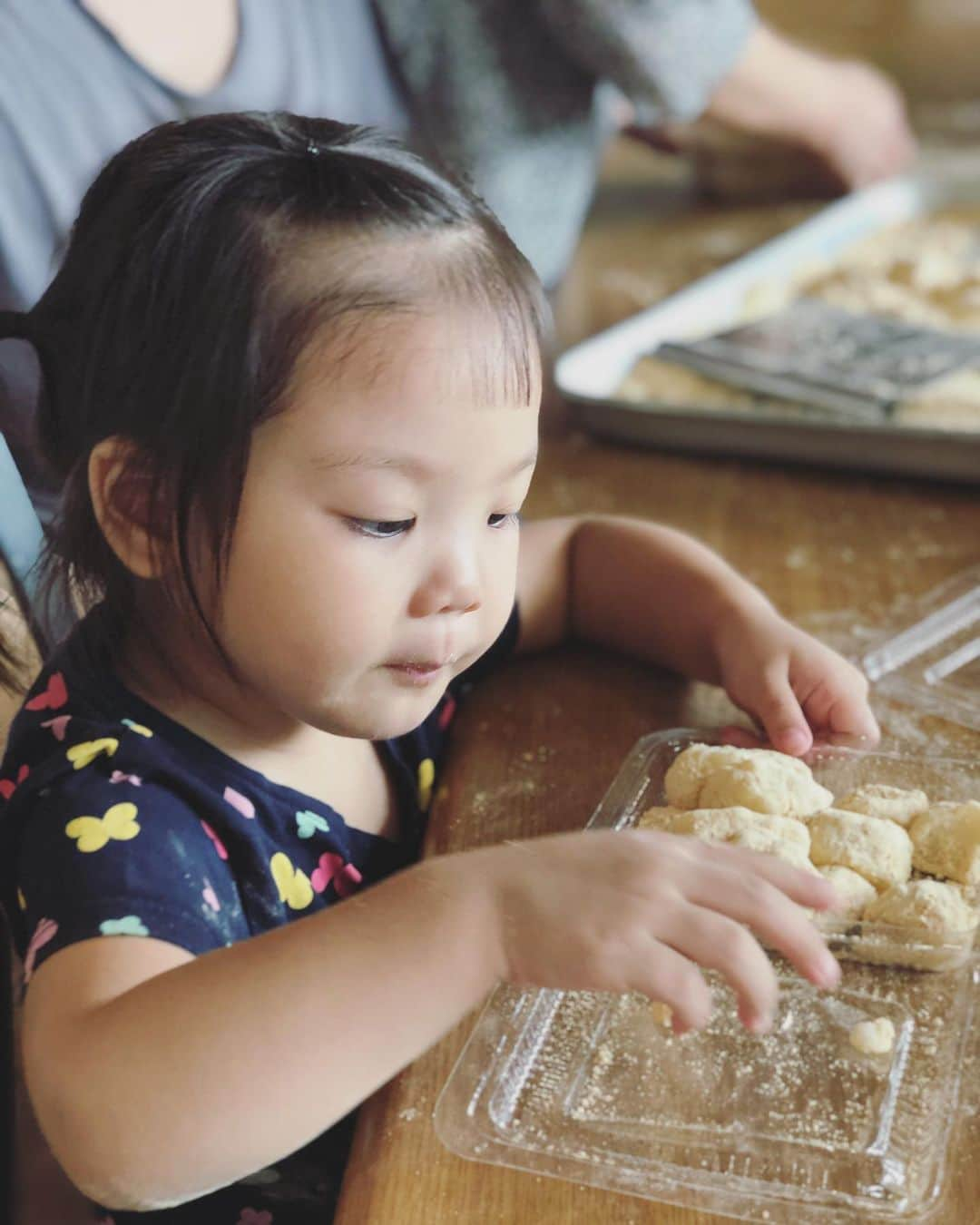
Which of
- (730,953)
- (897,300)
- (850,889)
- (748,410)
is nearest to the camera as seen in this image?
(730,953)

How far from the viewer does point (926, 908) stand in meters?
0.64

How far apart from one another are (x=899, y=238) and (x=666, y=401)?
0.62 metres

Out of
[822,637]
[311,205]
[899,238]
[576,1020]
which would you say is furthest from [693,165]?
[576,1020]

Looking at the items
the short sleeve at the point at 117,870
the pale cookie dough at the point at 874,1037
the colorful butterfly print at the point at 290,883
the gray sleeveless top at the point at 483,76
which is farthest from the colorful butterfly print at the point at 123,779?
the gray sleeveless top at the point at 483,76

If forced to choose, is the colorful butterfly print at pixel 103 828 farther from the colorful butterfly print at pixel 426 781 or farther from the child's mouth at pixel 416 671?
the colorful butterfly print at pixel 426 781

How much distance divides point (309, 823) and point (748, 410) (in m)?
0.64

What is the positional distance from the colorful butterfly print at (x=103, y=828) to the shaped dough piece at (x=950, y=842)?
38cm

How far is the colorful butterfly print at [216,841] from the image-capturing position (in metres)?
0.71

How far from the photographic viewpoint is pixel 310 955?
577mm

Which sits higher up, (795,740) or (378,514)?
(378,514)

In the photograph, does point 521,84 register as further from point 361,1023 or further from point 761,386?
point 361,1023

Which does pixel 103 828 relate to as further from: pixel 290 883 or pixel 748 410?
pixel 748 410

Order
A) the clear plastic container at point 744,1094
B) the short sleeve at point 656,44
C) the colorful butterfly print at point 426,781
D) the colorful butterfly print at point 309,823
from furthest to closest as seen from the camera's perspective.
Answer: the short sleeve at point 656,44 → the colorful butterfly print at point 426,781 → the colorful butterfly print at point 309,823 → the clear plastic container at point 744,1094

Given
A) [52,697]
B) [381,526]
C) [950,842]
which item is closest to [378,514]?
[381,526]
